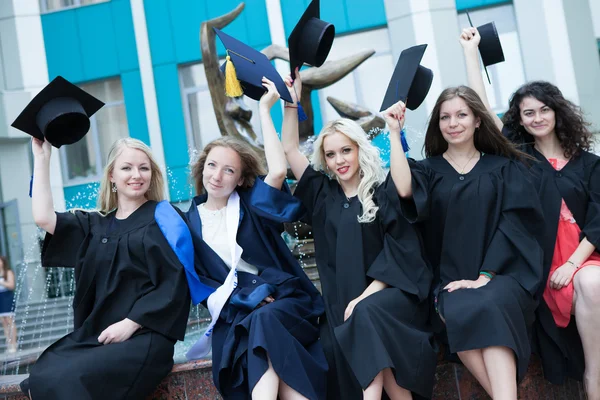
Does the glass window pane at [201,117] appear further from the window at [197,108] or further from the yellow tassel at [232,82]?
the yellow tassel at [232,82]

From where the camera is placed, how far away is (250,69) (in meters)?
3.93

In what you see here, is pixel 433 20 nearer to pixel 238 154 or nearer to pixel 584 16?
pixel 584 16

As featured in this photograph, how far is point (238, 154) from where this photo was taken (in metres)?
3.96

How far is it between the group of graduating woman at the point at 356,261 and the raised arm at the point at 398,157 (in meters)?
0.01

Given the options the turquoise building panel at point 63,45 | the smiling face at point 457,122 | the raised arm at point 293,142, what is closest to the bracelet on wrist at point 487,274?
the smiling face at point 457,122

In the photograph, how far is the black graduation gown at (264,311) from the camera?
3.29 meters

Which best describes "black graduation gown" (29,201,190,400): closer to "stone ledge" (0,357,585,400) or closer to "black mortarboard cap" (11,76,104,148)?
"stone ledge" (0,357,585,400)

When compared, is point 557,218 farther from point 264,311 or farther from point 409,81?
point 264,311

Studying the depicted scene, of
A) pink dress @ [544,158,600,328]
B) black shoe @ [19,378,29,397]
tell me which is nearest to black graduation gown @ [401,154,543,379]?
pink dress @ [544,158,600,328]

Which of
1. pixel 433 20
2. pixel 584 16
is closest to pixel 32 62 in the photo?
pixel 433 20

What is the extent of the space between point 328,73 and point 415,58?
8.87ft

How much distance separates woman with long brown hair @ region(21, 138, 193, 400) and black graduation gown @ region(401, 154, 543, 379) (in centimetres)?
138

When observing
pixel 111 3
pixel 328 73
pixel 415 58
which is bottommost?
pixel 415 58

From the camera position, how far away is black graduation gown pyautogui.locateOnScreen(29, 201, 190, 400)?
10.9 ft
